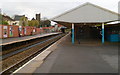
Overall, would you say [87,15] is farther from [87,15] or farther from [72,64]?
[72,64]

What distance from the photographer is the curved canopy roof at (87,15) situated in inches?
900

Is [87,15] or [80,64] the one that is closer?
[80,64]

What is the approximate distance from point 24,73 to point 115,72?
3701 mm

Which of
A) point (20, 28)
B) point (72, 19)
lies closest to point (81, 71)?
point (72, 19)

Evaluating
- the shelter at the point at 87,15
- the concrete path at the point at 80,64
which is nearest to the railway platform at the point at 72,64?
the concrete path at the point at 80,64

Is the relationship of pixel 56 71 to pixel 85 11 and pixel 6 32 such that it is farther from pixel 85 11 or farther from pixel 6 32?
pixel 6 32

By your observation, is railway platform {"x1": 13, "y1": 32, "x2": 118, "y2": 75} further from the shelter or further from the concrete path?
the shelter

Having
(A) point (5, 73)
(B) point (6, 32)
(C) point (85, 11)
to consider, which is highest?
(C) point (85, 11)

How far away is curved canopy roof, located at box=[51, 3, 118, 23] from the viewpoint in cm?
2286

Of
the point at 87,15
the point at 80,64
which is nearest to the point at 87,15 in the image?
the point at 87,15

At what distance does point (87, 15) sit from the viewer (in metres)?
23.1

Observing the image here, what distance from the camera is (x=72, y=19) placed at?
75.8 ft

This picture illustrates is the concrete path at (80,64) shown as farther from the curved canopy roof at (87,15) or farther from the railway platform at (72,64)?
the curved canopy roof at (87,15)

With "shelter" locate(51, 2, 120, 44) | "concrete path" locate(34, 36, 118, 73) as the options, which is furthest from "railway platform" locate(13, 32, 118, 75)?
"shelter" locate(51, 2, 120, 44)
